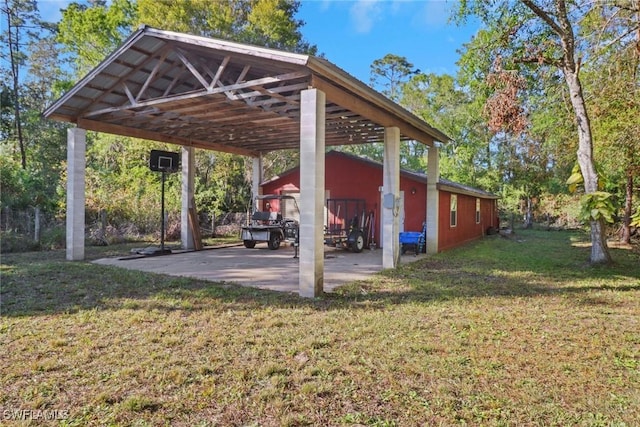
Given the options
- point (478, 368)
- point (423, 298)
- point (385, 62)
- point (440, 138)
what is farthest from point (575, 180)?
point (385, 62)

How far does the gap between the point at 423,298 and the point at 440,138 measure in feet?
20.7

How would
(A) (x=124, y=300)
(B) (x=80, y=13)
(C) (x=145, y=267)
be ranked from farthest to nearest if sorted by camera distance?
(B) (x=80, y=13) → (C) (x=145, y=267) → (A) (x=124, y=300)

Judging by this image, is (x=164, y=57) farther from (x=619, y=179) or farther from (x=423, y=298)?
(x=619, y=179)

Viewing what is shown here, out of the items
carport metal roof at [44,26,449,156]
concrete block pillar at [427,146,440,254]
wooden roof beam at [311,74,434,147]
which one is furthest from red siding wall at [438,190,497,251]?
wooden roof beam at [311,74,434,147]

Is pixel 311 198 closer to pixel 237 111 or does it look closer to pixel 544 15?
pixel 237 111

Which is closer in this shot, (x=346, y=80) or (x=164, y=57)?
(x=346, y=80)

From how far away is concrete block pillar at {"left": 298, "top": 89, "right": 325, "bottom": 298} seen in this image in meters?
5.42

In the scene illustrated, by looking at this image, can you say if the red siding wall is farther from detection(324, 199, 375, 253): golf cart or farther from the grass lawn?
the grass lawn

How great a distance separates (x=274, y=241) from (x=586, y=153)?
27.1 feet

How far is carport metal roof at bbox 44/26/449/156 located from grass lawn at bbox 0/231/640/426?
133 inches

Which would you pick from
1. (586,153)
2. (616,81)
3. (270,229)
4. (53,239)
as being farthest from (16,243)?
(616,81)

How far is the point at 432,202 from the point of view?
1082cm

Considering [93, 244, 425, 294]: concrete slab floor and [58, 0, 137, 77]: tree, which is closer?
[93, 244, 425, 294]: concrete slab floor

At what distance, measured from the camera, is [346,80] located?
601 centimetres
